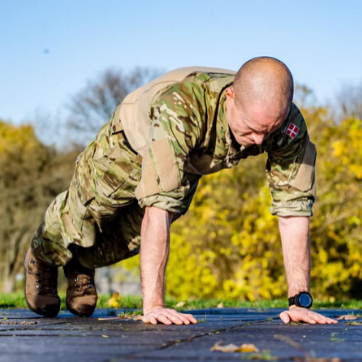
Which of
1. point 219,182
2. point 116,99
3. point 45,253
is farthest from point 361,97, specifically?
point 45,253

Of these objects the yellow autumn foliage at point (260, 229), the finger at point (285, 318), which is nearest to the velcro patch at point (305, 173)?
the finger at point (285, 318)

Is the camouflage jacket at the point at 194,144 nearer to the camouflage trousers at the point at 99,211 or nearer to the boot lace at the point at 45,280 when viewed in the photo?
the camouflage trousers at the point at 99,211

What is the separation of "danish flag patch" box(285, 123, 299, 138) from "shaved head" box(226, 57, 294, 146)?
413mm

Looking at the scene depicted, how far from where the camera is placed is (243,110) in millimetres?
3688

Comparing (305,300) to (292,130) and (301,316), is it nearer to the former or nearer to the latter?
(301,316)

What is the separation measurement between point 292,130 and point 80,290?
208 cm

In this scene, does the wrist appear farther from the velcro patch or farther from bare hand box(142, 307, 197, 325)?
the velcro patch

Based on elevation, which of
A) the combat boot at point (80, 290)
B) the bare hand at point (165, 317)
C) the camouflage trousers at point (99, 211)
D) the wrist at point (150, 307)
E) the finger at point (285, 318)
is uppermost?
the camouflage trousers at point (99, 211)

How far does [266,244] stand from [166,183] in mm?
9983

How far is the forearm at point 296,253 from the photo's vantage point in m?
4.23

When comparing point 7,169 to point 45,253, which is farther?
point 7,169

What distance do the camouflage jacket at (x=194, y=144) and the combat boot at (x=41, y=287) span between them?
1.29m

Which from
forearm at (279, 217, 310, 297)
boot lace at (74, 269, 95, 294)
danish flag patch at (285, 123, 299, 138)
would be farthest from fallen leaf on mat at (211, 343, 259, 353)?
boot lace at (74, 269, 95, 294)

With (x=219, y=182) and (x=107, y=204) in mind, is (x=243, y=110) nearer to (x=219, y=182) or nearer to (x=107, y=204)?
(x=107, y=204)
